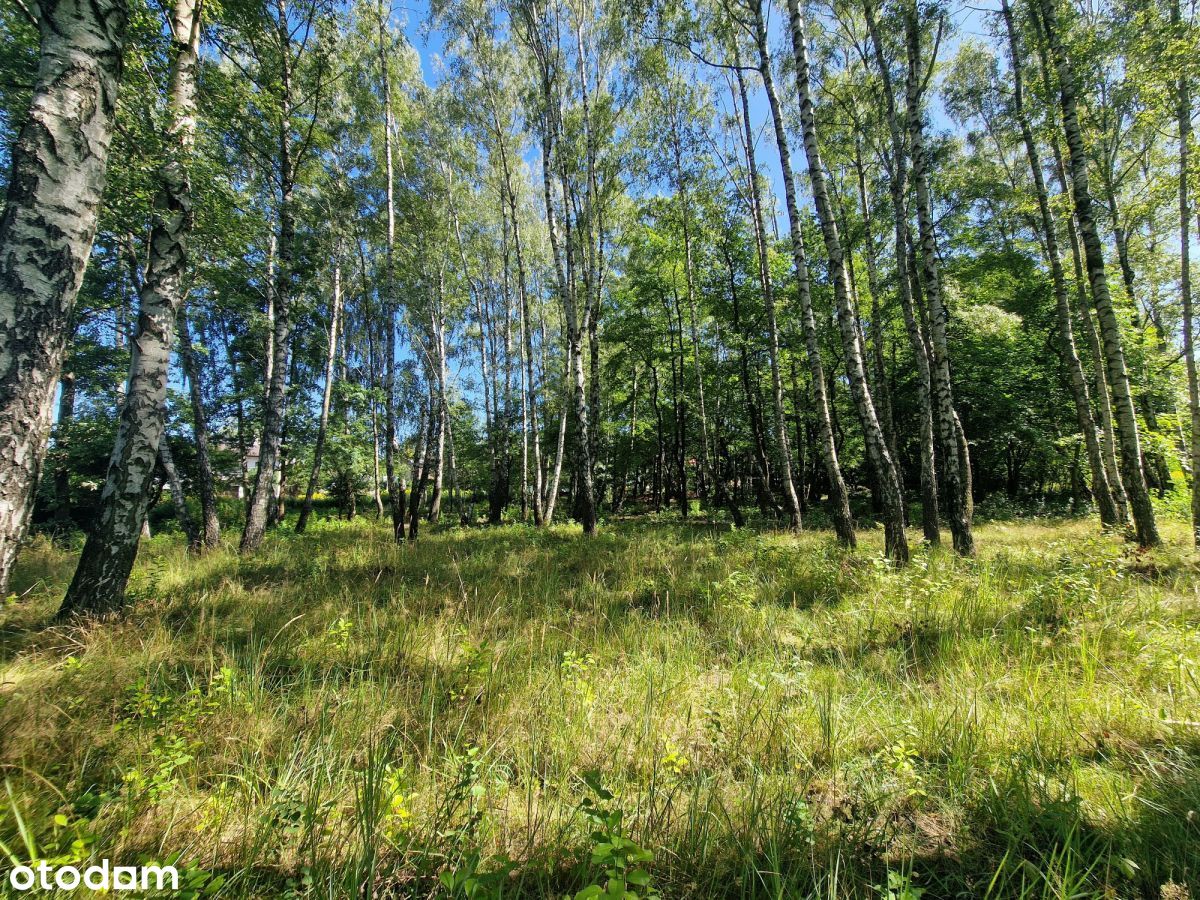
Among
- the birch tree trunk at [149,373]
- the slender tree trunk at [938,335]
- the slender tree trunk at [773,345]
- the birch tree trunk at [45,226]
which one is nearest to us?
the birch tree trunk at [45,226]

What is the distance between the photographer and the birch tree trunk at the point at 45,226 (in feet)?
8.02

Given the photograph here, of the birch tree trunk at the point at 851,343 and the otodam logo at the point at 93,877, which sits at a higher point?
the birch tree trunk at the point at 851,343

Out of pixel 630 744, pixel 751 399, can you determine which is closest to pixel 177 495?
pixel 630 744

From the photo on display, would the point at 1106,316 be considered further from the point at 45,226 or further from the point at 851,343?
the point at 45,226

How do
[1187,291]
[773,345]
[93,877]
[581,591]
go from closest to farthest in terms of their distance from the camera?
[93,877]
[581,591]
[1187,291]
[773,345]

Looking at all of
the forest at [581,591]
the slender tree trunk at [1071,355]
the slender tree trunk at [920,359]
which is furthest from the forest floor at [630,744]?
the slender tree trunk at [1071,355]

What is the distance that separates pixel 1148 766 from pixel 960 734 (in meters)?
0.74

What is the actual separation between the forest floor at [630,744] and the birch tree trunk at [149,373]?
1.52 ft

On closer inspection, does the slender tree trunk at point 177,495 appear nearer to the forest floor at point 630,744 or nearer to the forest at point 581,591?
the forest at point 581,591

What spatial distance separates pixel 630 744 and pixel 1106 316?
30.3ft

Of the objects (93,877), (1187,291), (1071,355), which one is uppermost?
(1187,291)

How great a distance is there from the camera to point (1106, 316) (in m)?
6.39

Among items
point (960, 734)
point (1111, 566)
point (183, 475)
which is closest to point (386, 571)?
point (960, 734)

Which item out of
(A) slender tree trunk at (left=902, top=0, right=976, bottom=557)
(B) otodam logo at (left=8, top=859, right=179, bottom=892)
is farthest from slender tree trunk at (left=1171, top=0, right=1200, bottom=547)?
(B) otodam logo at (left=8, top=859, right=179, bottom=892)
